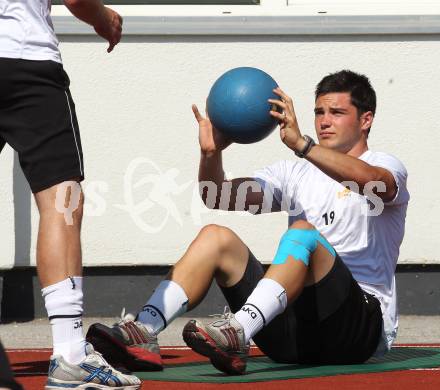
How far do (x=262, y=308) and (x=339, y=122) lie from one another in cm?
119

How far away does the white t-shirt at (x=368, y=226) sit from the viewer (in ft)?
17.5

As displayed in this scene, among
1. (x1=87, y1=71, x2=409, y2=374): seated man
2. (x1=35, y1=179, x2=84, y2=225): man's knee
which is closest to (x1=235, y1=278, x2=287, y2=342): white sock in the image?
(x1=87, y1=71, x2=409, y2=374): seated man

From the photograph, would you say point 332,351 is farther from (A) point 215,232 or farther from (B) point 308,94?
(B) point 308,94

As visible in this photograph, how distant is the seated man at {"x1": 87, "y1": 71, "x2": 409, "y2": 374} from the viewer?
488cm

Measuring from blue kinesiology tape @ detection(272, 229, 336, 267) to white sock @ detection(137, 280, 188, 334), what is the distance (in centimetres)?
45

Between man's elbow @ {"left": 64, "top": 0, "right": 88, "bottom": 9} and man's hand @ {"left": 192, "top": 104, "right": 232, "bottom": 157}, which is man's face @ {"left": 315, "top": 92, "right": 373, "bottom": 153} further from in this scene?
man's elbow @ {"left": 64, "top": 0, "right": 88, "bottom": 9}

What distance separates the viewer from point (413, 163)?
8000 millimetres

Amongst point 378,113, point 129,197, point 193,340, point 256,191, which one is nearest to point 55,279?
point 193,340

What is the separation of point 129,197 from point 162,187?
23 centimetres

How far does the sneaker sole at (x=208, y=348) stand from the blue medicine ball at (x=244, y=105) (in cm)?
87

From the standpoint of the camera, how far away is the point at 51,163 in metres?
4.37

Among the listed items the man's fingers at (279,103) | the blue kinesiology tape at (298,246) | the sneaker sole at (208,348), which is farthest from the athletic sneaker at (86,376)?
the man's fingers at (279,103)

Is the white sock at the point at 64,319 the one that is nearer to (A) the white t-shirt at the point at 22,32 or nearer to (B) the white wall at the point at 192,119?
(A) the white t-shirt at the point at 22,32

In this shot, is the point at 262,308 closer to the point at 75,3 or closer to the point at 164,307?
the point at 164,307
